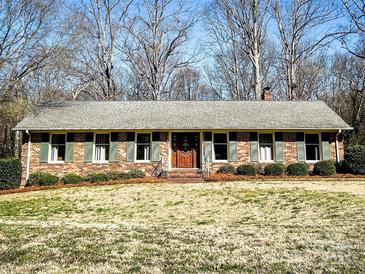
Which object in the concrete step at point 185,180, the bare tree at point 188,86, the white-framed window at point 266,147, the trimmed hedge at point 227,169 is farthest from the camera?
the bare tree at point 188,86

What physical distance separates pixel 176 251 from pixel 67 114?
1621 cm

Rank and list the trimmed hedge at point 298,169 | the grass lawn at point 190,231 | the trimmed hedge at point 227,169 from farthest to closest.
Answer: the trimmed hedge at point 227,169
the trimmed hedge at point 298,169
the grass lawn at point 190,231

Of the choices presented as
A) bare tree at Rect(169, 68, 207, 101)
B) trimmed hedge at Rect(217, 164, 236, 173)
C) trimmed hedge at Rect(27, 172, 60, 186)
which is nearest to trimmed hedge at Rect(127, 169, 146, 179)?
trimmed hedge at Rect(27, 172, 60, 186)

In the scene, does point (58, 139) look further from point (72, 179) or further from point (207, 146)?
point (207, 146)

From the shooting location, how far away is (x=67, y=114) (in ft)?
64.4

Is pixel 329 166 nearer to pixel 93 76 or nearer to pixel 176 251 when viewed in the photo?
pixel 176 251

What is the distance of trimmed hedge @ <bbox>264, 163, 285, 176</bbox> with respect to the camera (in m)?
17.3

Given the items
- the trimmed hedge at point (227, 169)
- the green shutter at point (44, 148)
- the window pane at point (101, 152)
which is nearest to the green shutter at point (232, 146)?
the trimmed hedge at point (227, 169)

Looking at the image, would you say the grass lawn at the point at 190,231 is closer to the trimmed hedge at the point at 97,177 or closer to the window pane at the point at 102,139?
the trimmed hedge at the point at 97,177

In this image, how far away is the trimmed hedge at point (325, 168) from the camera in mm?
17297

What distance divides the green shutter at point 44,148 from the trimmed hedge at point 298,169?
43.4 feet

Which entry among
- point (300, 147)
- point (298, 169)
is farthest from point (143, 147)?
point (300, 147)

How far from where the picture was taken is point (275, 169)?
17359 mm

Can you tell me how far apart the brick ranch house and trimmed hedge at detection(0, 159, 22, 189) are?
1.31 m
